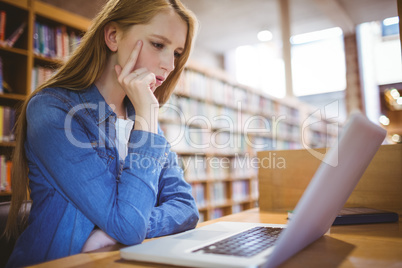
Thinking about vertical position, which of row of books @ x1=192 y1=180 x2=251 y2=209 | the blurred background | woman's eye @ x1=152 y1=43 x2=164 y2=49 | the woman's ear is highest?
the blurred background

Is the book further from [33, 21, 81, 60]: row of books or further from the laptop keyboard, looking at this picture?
the laptop keyboard

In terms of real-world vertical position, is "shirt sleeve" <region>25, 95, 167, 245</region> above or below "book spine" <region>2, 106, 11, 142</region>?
below

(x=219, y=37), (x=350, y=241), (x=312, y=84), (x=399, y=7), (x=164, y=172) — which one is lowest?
(x=350, y=241)

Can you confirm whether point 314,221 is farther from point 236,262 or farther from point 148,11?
point 148,11

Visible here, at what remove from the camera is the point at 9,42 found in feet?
7.48

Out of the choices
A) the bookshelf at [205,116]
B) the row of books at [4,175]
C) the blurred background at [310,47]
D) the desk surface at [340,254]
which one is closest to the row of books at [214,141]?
the bookshelf at [205,116]

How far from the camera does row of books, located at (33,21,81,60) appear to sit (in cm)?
242

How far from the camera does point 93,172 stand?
77 cm

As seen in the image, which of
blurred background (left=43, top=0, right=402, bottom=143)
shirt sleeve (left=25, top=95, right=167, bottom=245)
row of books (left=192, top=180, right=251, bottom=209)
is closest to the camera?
shirt sleeve (left=25, top=95, right=167, bottom=245)

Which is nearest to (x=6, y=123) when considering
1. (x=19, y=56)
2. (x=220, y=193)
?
(x=19, y=56)

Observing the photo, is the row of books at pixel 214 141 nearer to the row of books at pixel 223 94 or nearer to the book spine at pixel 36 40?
the row of books at pixel 223 94

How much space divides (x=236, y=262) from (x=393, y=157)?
2.75 feet

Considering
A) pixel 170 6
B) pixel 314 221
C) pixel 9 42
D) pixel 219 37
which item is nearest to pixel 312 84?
pixel 219 37

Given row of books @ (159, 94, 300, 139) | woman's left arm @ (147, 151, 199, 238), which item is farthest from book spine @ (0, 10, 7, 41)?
woman's left arm @ (147, 151, 199, 238)
